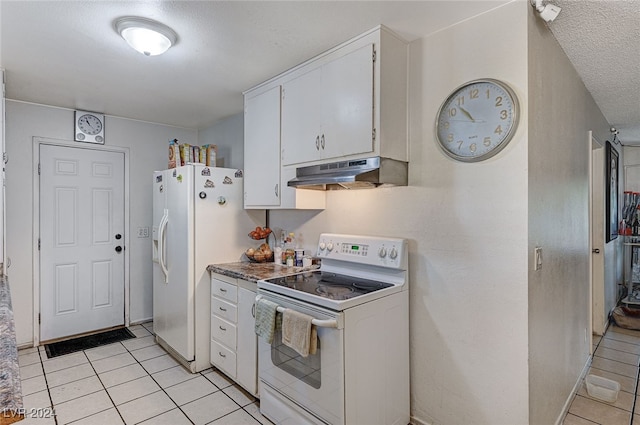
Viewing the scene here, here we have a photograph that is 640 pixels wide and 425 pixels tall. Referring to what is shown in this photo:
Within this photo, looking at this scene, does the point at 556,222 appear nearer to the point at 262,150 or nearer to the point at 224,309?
the point at 262,150

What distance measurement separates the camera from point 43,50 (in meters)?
2.21

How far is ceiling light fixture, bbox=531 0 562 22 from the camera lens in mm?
1634

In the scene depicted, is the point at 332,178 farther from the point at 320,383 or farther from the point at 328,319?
the point at 320,383

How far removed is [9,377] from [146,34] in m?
1.77

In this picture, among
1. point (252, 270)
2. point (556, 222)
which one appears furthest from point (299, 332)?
point (556, 222)

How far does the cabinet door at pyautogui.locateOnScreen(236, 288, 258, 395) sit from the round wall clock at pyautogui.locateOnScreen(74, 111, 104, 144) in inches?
99.9

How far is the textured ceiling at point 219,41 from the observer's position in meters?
1.76

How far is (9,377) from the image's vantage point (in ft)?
2.93

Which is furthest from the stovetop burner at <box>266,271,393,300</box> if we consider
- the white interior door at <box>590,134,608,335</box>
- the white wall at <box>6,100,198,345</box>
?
the white interior door at <box>590,134,608,335</box>

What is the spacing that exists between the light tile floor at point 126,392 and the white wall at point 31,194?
694 mm

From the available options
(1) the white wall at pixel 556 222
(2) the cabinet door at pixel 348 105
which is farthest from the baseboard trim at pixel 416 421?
(2) the cabinet door at pixel 348 105

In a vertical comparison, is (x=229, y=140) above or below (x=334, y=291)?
above

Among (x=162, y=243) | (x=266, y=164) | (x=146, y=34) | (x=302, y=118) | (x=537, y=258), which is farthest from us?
(x=162, y=243)

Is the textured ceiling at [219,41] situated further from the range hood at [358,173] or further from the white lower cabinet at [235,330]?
the white lower cabinet at [235,330]
